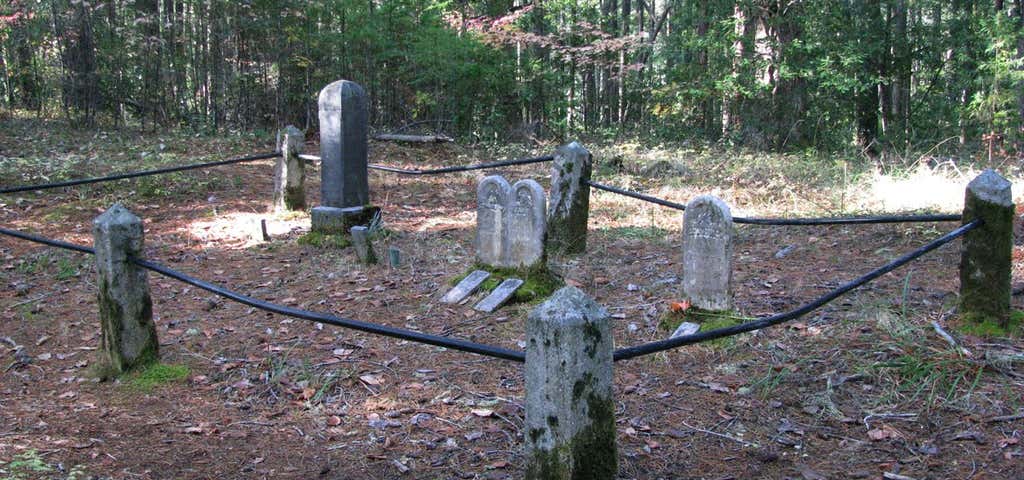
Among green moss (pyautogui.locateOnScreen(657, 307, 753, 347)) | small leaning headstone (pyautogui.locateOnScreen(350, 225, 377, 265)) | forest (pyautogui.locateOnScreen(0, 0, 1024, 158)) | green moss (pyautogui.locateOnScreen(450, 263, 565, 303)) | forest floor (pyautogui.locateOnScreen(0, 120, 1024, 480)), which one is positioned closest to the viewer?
forest floor (pyautogui.locateOnScreen(0, 120, 1024, 480))

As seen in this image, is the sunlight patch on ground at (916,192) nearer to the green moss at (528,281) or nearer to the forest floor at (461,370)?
the forest floor at (461,370)

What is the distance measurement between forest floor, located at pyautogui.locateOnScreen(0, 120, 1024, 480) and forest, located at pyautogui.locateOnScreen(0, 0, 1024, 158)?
5.51m

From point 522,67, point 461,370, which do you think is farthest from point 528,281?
point 522,67

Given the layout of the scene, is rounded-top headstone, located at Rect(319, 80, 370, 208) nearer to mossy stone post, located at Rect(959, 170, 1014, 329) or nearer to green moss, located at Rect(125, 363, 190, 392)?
green moss, located at Rect(125, 363, 190, 392)

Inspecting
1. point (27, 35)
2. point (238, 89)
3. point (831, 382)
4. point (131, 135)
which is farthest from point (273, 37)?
point (831, 382)

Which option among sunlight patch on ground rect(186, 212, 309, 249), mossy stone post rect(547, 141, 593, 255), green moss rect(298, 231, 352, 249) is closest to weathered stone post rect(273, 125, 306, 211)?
sunlight patch on ground rect(186, 212, 309, 249)

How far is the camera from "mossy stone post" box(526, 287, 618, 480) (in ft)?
8.77

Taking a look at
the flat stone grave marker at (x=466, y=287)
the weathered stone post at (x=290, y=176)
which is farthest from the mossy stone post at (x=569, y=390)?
the weathered stone post at (x=290, y=176)

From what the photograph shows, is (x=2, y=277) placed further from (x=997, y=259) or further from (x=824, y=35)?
(x=824, y=35)

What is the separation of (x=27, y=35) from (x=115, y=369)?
43.1ft

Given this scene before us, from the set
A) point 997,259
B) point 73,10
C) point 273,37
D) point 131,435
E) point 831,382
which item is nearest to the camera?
point 131,435

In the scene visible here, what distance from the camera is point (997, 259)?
4.70m

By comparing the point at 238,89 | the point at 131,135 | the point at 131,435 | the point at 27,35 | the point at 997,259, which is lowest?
the point at 131,435

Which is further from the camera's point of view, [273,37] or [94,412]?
[273,37]
